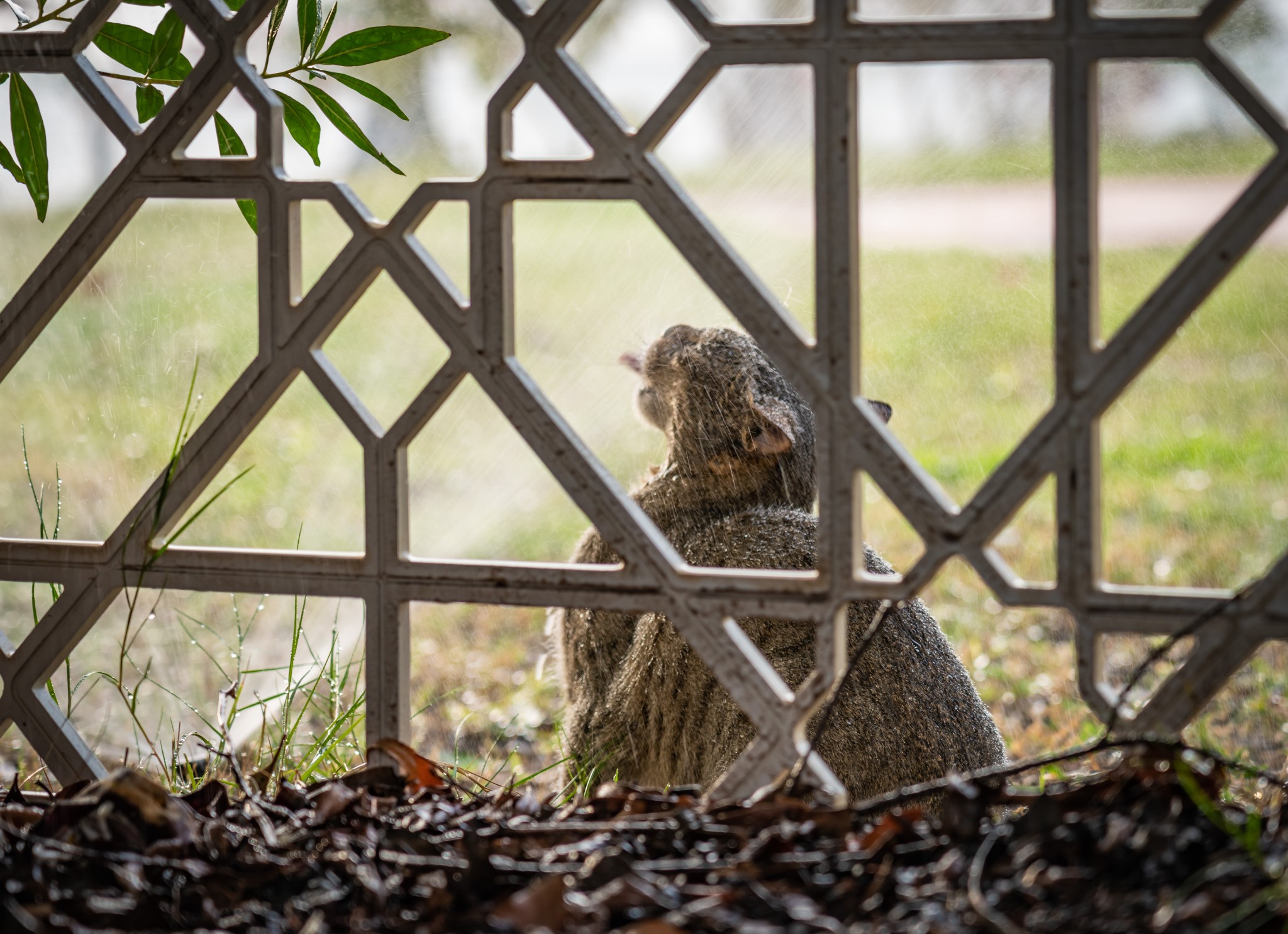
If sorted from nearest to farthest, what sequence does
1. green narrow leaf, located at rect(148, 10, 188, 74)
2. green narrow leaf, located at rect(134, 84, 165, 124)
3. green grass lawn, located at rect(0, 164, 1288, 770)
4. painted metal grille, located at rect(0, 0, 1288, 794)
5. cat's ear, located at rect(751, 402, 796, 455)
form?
painted metal grille, located at rect(0, 0, 1288, 794) → green narrow leaf, located at rect(148, 10, 188, 74) → green narrow leaf, located at rect(134, 84, 165, 124) → cat's ear, located at rect(751, 402, 796, 455) → green grass lawn, located at rect(0, 164, 1288, 770)

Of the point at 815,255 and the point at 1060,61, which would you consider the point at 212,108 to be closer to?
the point at 815,255

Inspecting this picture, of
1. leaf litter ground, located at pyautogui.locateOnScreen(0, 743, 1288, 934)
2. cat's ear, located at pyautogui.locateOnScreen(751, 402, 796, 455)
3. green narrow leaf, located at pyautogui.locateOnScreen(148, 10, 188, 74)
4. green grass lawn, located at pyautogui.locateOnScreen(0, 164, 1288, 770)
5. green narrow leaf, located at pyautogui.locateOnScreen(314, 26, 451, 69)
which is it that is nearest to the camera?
leaf litter ground, located at pyautogui.locateOnScreen(0, 743, 1288, 934)

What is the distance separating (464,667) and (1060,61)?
15.7 ft

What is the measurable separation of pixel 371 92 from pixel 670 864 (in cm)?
131

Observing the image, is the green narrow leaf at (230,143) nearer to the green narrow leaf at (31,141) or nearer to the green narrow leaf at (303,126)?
the green narrow leaf at (303,126)

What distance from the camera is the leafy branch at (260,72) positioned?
2.01 m

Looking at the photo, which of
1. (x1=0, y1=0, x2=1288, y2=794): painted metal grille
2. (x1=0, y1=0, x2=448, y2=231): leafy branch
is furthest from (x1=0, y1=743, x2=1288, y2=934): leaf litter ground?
(x1=0, y1=0, x2=448, y2=231): leafy branch

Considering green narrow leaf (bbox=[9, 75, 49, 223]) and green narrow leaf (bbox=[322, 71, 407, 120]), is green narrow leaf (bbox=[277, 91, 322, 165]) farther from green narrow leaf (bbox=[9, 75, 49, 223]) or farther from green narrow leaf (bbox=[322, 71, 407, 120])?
green narrow leaf (bbox=[9, 75, 49, 223])

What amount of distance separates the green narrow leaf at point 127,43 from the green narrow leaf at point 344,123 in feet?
1.02

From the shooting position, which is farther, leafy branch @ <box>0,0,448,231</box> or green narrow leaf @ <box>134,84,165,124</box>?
green narrow leaf @ <box>134,84,165,124</box>

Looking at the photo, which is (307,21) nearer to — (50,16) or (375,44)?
(375,44)

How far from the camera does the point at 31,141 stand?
2064mm

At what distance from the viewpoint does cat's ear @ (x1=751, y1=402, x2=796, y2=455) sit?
2826mm

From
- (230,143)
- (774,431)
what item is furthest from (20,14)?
(774,431)
